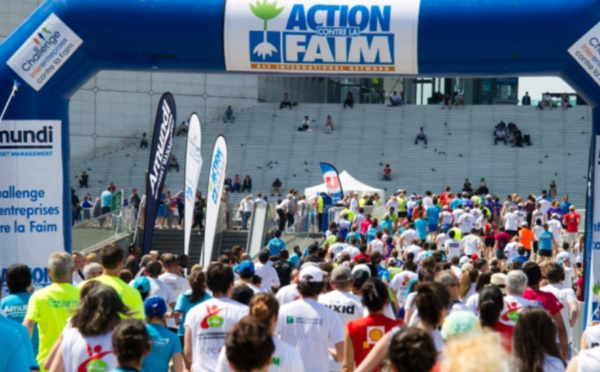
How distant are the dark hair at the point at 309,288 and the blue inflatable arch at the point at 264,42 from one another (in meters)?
4.38

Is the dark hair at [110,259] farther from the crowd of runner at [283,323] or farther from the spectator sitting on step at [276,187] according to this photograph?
the spectator sitting on step at [276,187]

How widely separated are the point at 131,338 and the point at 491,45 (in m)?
7.16

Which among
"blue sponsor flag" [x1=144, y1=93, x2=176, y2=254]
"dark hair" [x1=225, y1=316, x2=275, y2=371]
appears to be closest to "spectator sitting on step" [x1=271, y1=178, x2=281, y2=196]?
"blue sponsor flag" [x1=144, y1=93, x2=176, y2=254]

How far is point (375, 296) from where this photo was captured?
7578 mm

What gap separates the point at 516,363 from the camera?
5816 mm

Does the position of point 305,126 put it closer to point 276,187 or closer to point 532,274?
point 276,187

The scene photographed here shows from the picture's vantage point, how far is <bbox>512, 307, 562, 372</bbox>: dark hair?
234 inches

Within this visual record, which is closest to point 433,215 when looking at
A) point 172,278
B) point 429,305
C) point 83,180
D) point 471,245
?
point 471,245

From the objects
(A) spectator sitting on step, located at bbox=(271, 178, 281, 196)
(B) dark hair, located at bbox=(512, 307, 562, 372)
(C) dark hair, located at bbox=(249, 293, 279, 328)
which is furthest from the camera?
(A) spectator sitting on step, located at bbox=(271, 178, 281, 196)

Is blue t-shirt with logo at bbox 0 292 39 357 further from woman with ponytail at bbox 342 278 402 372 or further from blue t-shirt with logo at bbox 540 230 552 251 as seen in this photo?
blue t-shirt with logo at bbox 540 230 552 251

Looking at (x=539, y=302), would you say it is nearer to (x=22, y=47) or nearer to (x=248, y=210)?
(x=22, y=47)

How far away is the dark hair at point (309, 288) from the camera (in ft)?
27.1

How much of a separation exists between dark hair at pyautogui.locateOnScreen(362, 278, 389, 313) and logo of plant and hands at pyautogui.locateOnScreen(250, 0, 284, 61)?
5.13m

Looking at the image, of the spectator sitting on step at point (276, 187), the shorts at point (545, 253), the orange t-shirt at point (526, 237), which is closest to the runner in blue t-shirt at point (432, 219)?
the orange t-shirt at point (526, 237)
